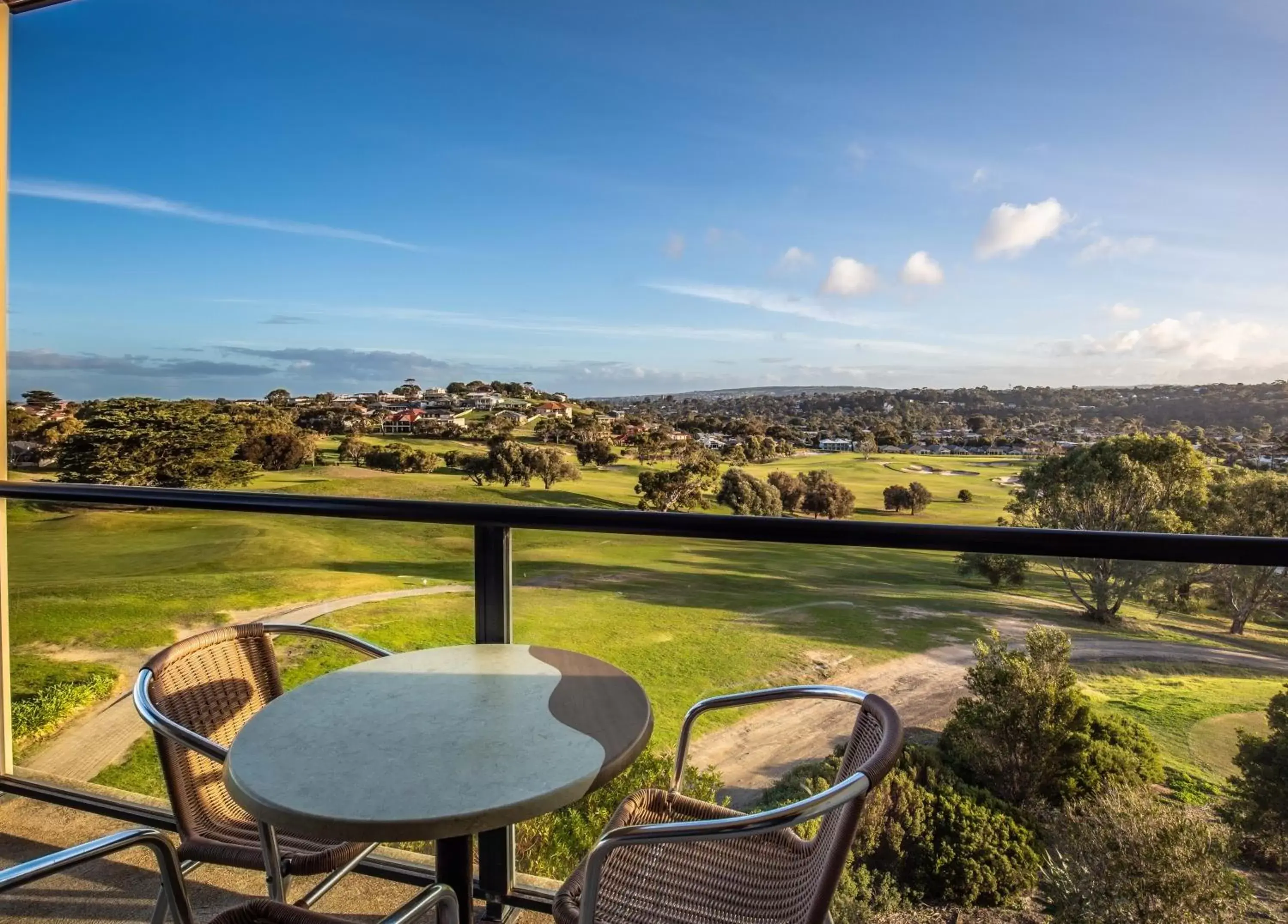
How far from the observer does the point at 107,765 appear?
3.04 m

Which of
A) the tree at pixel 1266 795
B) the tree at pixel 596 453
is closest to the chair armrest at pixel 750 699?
the tree at pixel 1266 795

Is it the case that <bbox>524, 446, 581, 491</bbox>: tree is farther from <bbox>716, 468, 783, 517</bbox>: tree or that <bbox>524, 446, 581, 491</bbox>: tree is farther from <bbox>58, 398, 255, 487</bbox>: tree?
<bbox>58, 398, 255, 487</bbox>: tree

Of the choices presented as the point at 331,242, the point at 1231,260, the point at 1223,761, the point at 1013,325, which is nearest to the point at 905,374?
the point at 1013,325

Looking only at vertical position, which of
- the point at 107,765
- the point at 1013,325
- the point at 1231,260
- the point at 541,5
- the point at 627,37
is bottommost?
the point at 107,765

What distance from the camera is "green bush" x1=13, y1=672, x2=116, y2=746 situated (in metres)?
3.12

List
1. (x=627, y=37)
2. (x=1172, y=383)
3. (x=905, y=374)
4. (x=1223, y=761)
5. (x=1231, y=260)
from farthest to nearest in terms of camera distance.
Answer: (x=905, y=374)
(x=1231, y=260)
(x=627, y=37)
(x=1172, y=383)
(x=1223, y=761)

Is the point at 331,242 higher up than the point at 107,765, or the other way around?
the point at 331,242

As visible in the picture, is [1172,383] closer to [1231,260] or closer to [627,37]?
[1231,260]

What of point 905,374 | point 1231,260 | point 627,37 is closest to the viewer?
point 627,37

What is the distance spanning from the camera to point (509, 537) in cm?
221

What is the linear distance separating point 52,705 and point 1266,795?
175 inches

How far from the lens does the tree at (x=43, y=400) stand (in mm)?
5797

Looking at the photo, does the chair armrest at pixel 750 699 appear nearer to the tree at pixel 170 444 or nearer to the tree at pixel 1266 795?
the tree at pixel 1266 795

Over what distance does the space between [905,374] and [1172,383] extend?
6604 mm
